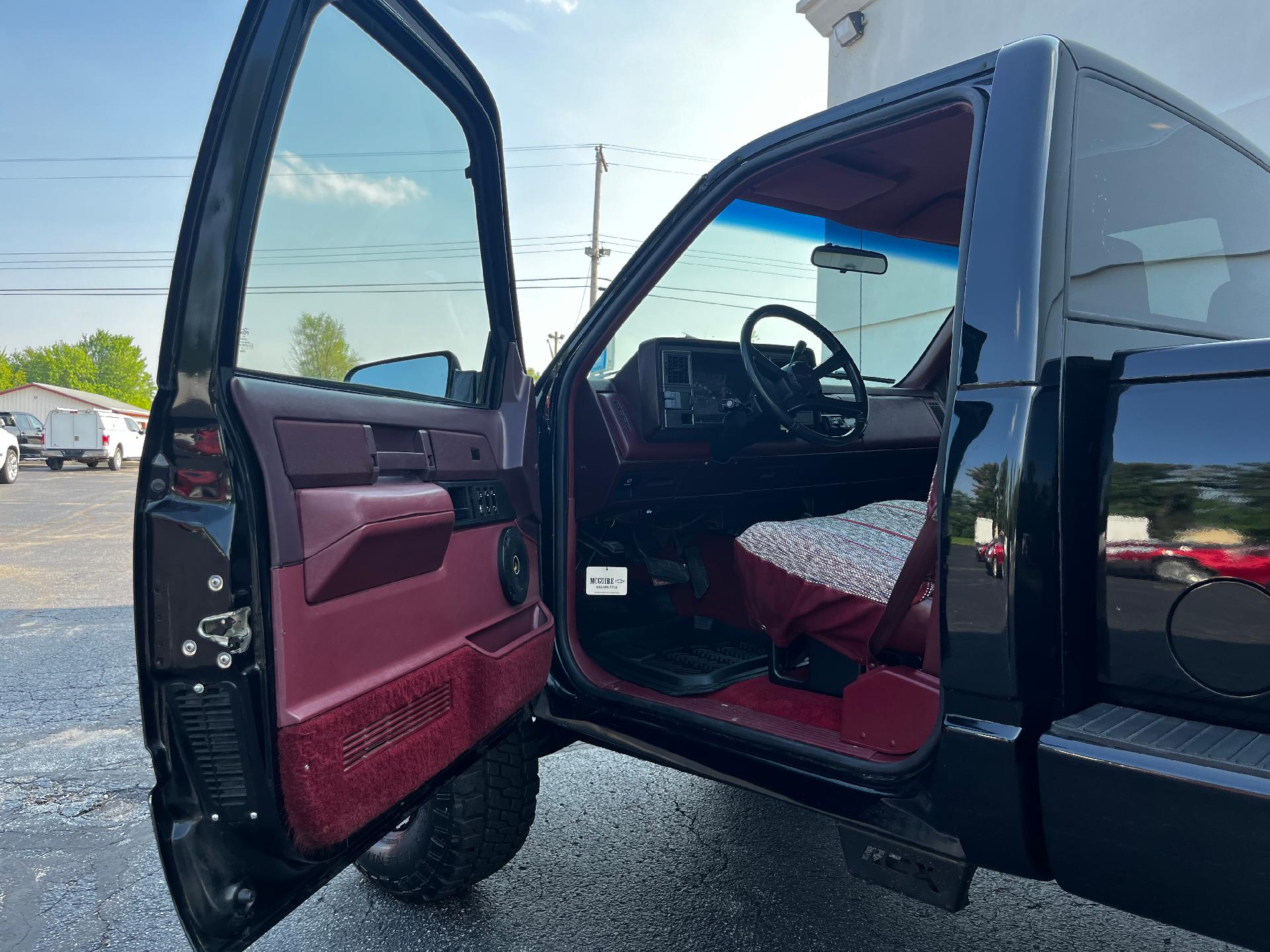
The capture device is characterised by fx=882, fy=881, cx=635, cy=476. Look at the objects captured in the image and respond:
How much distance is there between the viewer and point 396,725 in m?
1.56

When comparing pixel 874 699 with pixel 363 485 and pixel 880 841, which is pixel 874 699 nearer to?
pixel 880 841

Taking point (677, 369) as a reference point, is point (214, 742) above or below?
below

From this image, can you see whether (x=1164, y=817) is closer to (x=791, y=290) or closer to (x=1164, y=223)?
(x=1164, y=223)

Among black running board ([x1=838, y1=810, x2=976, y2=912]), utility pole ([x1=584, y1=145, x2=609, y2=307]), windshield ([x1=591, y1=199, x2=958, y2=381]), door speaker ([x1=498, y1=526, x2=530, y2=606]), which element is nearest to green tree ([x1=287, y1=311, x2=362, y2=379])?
door speaker ([x1=498, y1=526, x2=530, y2=606])

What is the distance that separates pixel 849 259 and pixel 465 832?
197cm

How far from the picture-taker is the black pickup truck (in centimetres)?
122

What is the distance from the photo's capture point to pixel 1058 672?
132 centimetres

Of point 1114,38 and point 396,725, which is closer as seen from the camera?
point 396,725

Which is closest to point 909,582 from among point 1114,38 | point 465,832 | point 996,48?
point 465,832

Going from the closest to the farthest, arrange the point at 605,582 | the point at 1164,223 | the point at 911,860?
the point at 911,860, the point at 1164,223, the point at 605,582

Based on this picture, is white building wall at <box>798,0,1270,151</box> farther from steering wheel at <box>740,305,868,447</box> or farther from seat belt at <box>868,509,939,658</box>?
seat belt at <box>868,509,939,658</box>

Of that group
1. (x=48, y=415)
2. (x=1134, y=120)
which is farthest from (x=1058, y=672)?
(x=48, y=415)

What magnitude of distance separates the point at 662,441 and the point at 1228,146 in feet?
4.93

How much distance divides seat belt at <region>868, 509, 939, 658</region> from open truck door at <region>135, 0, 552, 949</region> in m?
0.80
